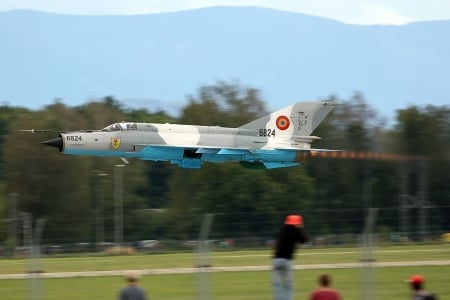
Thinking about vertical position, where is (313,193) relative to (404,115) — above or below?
below

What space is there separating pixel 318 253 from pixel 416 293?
1109cm

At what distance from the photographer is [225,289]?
20.0m

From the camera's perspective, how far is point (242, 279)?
21469 mm

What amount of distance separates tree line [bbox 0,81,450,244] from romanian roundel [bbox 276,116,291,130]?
6003 millimetres

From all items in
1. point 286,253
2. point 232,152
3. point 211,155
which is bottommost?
point 286,253

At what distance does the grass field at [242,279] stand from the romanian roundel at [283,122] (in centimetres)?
1480

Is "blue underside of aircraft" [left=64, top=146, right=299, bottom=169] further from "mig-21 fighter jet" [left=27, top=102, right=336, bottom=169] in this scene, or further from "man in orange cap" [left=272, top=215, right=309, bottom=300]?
"man in orange cap" [left=272, top=215, right=309, bottom=300]

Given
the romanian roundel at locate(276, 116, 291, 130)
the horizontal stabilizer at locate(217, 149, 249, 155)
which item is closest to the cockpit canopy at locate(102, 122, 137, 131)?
the horizontal stabilizer at locate(217, 149, 249, 155)

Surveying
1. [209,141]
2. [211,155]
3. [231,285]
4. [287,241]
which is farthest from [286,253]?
[211,155]

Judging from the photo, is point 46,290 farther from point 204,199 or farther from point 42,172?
point 42,172

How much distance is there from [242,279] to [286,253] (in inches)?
241

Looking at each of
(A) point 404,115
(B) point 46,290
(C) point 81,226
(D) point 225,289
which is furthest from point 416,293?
(A) point 404,115

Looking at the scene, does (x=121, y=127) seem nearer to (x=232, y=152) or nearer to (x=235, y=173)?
(x=232, y=152)

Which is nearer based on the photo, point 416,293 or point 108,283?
point 416,293
